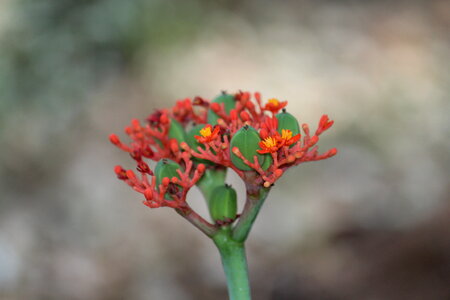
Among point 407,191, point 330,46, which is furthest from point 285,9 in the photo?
point 407,191

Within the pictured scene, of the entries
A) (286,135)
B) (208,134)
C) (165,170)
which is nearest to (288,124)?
(286,135)

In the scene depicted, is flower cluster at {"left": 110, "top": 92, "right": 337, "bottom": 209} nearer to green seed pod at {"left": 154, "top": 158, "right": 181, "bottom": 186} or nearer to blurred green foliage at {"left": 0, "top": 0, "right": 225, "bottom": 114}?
green seed pod at {"left": 154, "top": 158, "right": 181, "bottom": 186}

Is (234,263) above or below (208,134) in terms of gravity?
below

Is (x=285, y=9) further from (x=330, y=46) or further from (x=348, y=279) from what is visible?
(x=348, y=279)

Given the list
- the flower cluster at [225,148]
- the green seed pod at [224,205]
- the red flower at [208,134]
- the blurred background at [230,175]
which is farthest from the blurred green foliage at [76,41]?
the red flower at [208,134]

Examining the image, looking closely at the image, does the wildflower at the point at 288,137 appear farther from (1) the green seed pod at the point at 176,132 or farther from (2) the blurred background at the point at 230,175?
(2) the blurred background at the point at 230,175

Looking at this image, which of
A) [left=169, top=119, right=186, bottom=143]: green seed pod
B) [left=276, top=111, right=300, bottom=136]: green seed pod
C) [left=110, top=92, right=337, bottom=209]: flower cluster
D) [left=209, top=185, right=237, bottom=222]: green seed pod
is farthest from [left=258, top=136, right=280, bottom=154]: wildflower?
[left=169, top=119, right=186, bottom=143]: green seed pod

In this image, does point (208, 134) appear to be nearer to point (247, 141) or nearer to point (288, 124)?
point (247, 141)
